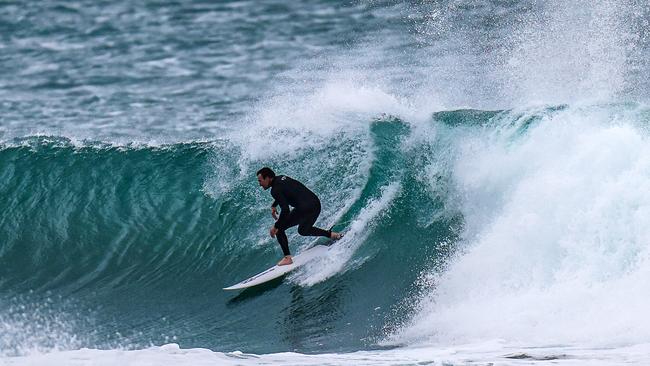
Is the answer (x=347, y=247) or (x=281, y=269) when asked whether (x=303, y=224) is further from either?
(x=347, y=247)

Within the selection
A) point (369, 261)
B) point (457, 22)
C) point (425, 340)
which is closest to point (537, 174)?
point (369, 261)

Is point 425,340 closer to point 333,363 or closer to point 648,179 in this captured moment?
point 333,363

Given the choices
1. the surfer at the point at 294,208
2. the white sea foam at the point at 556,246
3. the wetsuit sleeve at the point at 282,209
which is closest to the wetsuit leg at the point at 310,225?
the surfer at the point at 294,208

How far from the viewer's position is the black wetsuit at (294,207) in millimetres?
12578

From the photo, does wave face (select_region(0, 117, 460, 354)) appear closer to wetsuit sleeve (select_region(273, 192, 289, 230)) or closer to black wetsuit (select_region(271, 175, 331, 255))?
black wetsuit (select_region(271, 175, 331, 255))

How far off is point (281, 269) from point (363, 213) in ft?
5.07

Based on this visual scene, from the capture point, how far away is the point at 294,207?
12.8 metres

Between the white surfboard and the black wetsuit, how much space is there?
0.89 feet

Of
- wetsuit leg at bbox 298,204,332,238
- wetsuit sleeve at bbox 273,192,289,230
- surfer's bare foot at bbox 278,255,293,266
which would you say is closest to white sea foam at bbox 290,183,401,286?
surfer's bare foot at bbox 278,255,293,266

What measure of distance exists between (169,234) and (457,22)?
12.1m

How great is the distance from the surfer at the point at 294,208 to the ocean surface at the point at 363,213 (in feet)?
1.79

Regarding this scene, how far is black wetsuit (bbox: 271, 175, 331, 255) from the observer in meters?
12.6

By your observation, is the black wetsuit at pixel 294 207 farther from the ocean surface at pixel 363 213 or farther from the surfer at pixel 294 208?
the ocean surface at pixel 363 213

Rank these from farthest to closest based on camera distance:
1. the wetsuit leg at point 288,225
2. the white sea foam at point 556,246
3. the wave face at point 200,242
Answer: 1. the wetsuit leg at point 288,225
2. the wave face at point 200,242
3. the white sea foam at point 556,246
